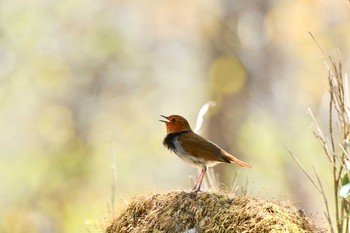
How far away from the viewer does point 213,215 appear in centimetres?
237

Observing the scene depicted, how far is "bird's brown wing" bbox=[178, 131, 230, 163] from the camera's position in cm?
277

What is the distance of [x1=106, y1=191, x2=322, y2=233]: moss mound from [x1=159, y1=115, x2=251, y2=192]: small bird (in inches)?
7.7

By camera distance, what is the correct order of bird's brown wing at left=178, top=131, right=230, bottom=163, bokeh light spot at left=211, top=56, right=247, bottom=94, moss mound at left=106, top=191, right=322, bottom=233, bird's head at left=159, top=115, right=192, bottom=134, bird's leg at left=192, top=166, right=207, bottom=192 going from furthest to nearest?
bokeh light spot at left=211, top=56, right=247, bottom=94, bird's head at left=159, top=115, right=192, bottom=134, bird's brown wing at left=178, top=131, right=230, bottom=163, bird's leg at left=192, top=166, right=207, bottom=192, moss mound at left=106, top=191, right=322, bottom=233

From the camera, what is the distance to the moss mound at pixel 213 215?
2309 mm

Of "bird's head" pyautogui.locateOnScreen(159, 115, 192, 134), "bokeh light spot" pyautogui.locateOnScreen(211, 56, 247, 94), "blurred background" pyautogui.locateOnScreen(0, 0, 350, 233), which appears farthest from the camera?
"blurred background" pyautogui.locateOnScreen(0, 0, 350, 233)

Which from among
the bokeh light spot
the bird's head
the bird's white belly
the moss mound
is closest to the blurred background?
the bokeh light spot

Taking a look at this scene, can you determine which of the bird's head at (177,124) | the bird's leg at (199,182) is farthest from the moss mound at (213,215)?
the bird's head at (177,124)

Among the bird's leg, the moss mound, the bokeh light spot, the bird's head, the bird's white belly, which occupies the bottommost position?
the moss mound

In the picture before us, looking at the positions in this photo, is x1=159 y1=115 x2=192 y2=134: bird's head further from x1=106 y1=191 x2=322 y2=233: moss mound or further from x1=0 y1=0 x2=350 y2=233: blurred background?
x1=0 y1=0 x2=350 y2=233: blurred background

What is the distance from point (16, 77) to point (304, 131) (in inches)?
192

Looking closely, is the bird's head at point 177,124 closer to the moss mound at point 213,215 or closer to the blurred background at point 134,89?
the moss mound at point 213,215

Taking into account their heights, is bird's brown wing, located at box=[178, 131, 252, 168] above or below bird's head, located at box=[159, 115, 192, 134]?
below

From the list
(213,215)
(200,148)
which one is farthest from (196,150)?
(213,215)

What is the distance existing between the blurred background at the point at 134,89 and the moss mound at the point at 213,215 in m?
6.62
